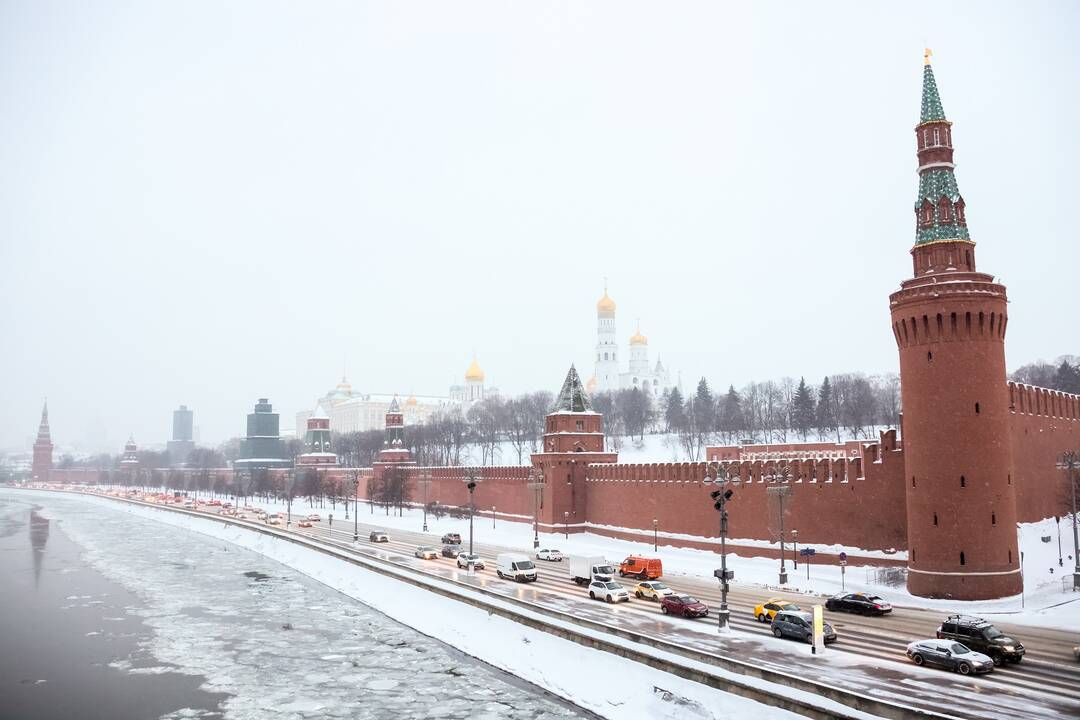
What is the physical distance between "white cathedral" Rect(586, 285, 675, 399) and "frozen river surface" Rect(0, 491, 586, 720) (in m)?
126

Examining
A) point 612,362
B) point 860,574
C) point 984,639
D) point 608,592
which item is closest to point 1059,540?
point 860,574

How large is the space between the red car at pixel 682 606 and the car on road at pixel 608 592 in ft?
9.15

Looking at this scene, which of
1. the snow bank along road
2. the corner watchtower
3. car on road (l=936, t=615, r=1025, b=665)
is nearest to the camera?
the snow bank along road

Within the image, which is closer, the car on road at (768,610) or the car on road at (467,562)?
the car on road at (768,610)

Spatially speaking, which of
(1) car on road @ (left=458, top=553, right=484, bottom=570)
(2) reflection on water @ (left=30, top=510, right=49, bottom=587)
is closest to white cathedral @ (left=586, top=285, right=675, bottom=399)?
(2) reflection on water @ (left=30, top=510, right=49, bottom=587)

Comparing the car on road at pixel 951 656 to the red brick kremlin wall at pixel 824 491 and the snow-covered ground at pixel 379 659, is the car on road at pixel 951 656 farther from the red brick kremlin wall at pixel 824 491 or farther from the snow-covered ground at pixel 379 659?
A: the red brick kremlin wall at pixel 824 491

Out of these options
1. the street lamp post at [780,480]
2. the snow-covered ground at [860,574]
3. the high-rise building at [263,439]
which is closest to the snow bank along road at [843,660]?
the snow-covered ground at [860,574]

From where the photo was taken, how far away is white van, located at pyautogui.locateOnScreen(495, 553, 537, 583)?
38.3 m

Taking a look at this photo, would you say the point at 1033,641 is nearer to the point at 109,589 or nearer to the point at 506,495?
the point at 109,589

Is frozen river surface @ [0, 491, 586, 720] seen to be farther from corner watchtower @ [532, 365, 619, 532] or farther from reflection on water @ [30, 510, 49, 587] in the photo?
corner watchtower @ [532, 365, 619, 532]

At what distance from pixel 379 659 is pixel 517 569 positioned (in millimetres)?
11292

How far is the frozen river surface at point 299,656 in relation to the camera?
74.6ft

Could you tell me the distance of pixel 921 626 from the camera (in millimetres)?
26906

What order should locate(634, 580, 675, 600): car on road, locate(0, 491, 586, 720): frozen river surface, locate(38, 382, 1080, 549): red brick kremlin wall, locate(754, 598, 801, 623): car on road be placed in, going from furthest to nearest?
1. locate(38, 382, 1080, 549): red brick kremlin wall
2. locate(634, 580, 675, 600): car on road
3. locate(754, 598, 801, 623): car on road
4. locate(0, 491, 586, 720): frozen river surface
